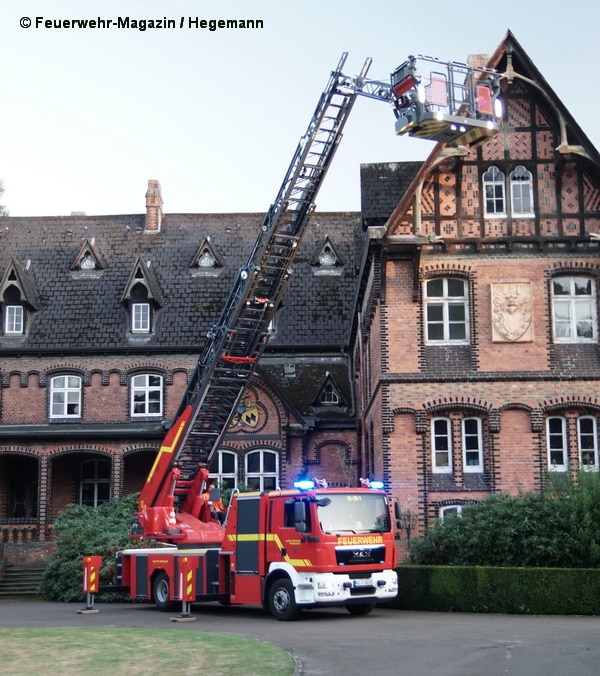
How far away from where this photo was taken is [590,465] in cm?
2594

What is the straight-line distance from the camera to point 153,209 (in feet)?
137

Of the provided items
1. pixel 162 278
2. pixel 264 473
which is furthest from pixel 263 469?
pixel 162 278

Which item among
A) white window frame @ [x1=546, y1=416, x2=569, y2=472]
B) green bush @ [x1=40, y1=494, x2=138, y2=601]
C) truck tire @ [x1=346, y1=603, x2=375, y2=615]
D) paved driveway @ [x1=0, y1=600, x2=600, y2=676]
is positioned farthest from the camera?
white window frame @ [x1=546, y1=416, x2=569, y2=472]

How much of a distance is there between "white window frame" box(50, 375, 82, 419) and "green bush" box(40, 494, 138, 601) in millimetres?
7653

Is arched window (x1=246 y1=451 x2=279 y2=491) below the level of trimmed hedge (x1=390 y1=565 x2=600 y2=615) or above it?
above

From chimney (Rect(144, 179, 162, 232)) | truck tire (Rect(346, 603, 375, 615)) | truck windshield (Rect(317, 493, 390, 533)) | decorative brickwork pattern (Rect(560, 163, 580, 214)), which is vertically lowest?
truck tire (Rect(346, 603, 375, 615))

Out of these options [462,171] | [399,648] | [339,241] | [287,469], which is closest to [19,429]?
[287,469]

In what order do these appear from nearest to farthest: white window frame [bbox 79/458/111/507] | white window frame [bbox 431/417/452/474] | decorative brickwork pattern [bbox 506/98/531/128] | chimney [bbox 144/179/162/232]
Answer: white window frame [bbox 431/417/452/474] → decorative brickwork pattern [bbox 506/98/531/128] → white window frame [bbox 79/458/111/507] → chimney [bbox 144/179/162/232]

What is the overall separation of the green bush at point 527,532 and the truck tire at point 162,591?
528 cm

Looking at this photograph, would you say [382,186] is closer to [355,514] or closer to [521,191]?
[521,191]

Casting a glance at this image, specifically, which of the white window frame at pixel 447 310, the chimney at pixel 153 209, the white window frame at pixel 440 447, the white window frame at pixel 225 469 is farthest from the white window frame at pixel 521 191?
the chimney at pixel 153 209

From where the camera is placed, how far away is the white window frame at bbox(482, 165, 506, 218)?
1081 inches

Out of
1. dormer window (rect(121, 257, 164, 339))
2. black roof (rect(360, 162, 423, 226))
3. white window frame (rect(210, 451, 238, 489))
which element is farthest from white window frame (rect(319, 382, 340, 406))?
black roof (rect(360, 162, 423, 226))

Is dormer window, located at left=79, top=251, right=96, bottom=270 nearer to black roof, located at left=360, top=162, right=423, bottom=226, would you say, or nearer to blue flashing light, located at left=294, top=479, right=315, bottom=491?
black roof, located at left=360, top=162, right=423, bottom=226
